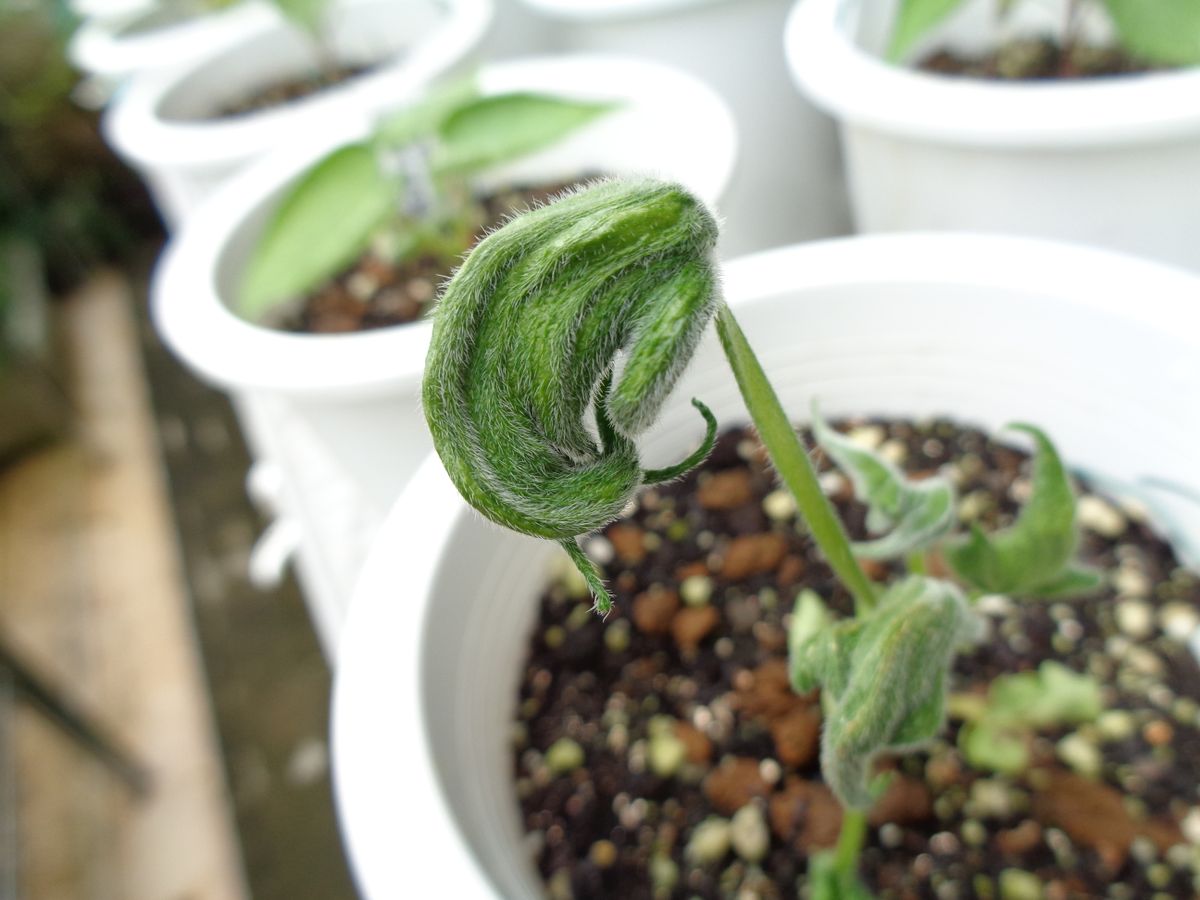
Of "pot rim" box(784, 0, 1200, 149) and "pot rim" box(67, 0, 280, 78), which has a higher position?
"pot rim" box(784, 0, 1200, 149)

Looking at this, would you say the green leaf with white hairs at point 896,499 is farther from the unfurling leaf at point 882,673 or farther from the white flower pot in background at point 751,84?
the white flower pot in background at point 751,84

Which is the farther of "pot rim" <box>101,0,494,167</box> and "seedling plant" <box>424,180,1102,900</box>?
"pot rim" <box>101,0,494,167</box>

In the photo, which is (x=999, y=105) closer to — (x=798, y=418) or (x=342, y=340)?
(x=798, y=418)

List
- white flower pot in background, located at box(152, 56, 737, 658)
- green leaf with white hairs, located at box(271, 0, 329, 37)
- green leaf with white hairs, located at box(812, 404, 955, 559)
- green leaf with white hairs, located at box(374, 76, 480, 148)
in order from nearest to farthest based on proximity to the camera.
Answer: green leaf with white hairs, located at box(812, 404, 955, 559) < white flower pot in background, located at box(152, 56, 737, 658) < green leaf with white hairs, located at box(374, 76, 480, 148) < green leaf with white hairs, located at box(271, 0, 329, 37)

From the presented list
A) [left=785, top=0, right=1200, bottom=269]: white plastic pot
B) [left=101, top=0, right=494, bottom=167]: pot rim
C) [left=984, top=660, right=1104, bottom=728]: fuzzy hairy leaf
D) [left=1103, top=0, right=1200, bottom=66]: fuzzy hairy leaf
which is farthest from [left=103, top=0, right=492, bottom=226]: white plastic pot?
[left=984, top=660, right=1104, bottom=728]: fuzzy hairy leaf

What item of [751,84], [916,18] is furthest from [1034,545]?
[751,84]

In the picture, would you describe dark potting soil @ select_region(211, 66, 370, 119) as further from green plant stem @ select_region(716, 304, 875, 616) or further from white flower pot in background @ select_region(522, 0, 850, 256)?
green plant stem @ select_region(716, 304, 875, 616)

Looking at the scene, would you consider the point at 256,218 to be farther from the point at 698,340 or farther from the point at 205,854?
the point at 205,854
